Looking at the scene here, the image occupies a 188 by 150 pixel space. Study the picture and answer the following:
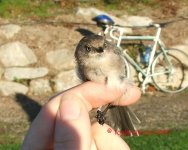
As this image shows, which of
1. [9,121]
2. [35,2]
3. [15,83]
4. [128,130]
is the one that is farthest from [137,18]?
[128,130]


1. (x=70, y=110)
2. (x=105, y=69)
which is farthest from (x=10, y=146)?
(x=70, y=110)

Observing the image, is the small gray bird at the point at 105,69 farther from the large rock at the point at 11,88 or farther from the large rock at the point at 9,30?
the large rock at the point at 9,30

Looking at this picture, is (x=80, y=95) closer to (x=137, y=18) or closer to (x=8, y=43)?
(x=8, y=43)

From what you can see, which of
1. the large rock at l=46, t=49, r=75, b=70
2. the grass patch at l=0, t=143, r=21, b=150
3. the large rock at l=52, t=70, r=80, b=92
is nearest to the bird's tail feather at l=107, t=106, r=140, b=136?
the grass patch at l=0, t=143, r=21, b=150

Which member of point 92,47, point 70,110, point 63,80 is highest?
point 92,47

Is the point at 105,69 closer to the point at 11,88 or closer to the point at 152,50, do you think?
the point at 11,88

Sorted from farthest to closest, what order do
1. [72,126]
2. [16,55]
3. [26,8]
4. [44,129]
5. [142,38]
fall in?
[26,8] → [142,38] → [16,55] → [44,129] → [72,126]

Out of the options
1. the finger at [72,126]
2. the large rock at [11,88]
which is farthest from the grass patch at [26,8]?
the finger at [72,126]
